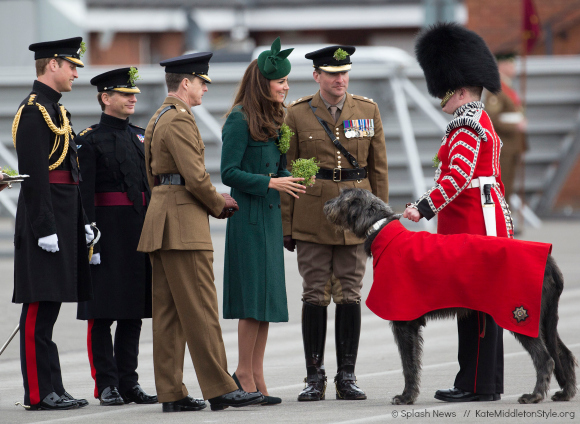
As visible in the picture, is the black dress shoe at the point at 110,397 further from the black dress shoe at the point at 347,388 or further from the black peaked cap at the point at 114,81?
the black peaked cap at the point at 114,81

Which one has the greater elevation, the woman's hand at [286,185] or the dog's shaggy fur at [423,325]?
the woman's hand at [286,185]

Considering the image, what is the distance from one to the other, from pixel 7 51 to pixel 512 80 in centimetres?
917

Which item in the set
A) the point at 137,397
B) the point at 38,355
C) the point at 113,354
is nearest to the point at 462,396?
the point at 137,397

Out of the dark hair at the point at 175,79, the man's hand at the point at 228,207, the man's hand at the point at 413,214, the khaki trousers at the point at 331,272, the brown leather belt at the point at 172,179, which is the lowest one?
the khaki trousers at the point at 331,272

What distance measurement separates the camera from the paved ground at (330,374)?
574 centimetres

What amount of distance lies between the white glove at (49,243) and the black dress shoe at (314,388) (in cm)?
181

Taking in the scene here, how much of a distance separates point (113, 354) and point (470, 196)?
2.58 meters

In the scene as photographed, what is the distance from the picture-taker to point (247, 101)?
21.1 feet

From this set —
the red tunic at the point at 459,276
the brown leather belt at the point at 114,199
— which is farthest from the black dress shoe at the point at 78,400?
the red tunic at the point at 459,276

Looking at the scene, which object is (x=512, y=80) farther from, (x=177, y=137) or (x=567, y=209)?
(x=177, y=137)

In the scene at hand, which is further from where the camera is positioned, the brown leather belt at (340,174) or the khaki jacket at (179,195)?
the brown leather belt at (340,174)

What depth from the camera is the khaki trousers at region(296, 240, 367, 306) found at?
263 inches

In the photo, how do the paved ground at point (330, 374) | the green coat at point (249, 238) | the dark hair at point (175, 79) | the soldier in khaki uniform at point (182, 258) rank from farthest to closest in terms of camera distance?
1. the green coat at point (249, 238)
2. the dark hair at point (175, 79)
3. the soldier in khaki uniform at point (182, 258)
4. the paved ground at point (330, 374)

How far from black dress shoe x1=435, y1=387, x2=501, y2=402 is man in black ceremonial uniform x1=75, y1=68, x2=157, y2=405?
1.86 m
